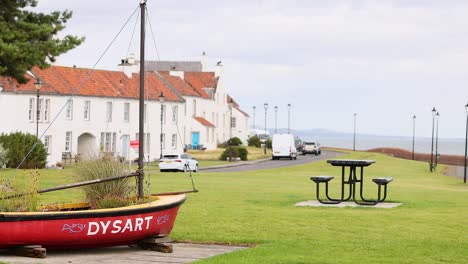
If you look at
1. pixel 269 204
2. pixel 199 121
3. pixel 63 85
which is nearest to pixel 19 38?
pixel 269 204

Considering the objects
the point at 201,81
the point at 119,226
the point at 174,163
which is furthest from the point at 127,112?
the point at 119,226

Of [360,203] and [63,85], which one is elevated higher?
[63,85]

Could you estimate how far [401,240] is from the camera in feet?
63.8

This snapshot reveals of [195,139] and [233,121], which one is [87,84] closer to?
[195,139]

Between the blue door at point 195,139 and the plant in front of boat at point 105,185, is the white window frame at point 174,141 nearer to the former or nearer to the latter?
the blue door at point 195,139

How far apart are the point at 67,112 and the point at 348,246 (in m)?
60.9

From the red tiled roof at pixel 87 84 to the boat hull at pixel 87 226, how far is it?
5377 cm

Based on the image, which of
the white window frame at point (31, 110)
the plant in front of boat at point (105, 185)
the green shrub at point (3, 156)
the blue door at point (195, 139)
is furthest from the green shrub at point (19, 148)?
the blue door at point (195, 139)

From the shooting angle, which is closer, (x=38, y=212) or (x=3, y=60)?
(x=38, y=212)

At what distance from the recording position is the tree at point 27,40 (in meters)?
32.7

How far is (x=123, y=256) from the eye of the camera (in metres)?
16.3

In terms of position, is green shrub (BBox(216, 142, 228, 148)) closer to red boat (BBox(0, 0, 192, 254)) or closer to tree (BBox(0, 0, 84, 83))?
tree (BBox(0, 0, 84, 83))

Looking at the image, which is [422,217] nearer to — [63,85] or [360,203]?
[360,203]

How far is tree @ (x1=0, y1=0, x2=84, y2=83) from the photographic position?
32.7m
